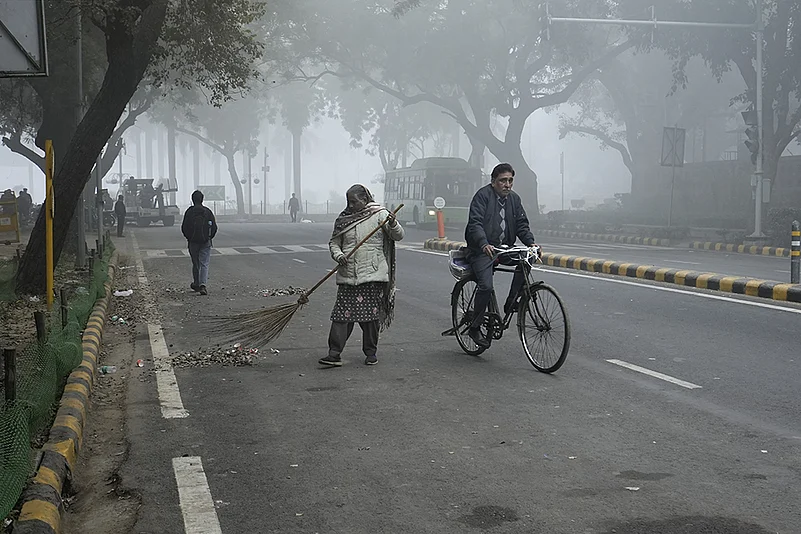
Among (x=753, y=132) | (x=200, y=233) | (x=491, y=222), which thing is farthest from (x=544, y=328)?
(x=753, y=132)

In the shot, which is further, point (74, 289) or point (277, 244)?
point (277, 244)

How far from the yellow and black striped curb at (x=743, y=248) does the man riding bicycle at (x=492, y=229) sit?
17529 millimetres

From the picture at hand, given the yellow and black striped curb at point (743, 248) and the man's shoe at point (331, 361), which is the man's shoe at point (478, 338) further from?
the yellow and black striped curb at point (743, 248)

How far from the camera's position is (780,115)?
27375mm

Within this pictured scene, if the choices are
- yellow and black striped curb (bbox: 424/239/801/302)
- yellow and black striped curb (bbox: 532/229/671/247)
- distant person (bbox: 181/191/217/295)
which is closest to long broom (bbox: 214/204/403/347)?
distant person (bbox: 181/191/217/295)

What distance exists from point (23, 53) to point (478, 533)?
5.12 m

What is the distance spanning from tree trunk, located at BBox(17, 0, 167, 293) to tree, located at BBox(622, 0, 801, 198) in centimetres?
1870

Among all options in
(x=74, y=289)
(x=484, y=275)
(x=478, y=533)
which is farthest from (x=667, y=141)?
(x=478, y=533)

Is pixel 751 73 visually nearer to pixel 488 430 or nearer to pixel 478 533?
pixel 488 430

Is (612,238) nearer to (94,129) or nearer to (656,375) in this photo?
(94,129)

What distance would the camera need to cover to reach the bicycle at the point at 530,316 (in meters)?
7.83

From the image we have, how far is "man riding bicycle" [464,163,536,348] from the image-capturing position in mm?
8250

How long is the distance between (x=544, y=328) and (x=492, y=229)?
103 cm

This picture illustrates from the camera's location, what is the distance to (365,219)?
8406 mm
